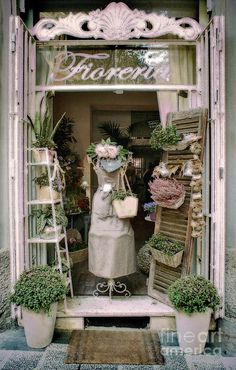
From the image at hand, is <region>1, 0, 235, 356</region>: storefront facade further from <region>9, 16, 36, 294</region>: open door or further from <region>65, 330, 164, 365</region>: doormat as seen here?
<region>65, 330, 164, 365</region>: doormat

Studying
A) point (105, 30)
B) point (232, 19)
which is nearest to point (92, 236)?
point (105, 30)

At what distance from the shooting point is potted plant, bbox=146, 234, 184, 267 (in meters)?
4.56

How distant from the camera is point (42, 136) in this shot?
479 cm

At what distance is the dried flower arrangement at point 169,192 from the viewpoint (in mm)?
4574

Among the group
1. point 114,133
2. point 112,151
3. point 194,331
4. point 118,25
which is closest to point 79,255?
point 112,151

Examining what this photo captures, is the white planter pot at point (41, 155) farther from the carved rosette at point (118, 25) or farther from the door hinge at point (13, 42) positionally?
the carved rosette at point (118, 25)

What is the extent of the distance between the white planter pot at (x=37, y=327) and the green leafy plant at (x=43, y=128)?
209cm

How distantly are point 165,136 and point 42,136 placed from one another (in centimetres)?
167

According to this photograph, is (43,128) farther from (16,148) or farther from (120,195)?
(120,195)

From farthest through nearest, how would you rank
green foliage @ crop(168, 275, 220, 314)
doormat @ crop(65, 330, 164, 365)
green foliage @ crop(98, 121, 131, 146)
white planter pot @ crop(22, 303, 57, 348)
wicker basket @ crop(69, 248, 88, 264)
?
green foliage @ crop(98, 121, 131, 146), wicker basket @ crop(69, 248, 88, 264), white planter pot @ crop(22, 303, 57, 348), green foliage @ crop(168, 275, 220, 314), doormat @ crop(65, 330, 164, 365)

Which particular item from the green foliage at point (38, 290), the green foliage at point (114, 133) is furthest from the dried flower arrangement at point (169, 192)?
the green foliage at point (114, 133)

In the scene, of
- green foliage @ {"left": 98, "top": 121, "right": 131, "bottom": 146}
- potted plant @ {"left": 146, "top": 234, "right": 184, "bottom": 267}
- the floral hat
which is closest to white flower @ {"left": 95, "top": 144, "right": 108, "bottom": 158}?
the floral hat

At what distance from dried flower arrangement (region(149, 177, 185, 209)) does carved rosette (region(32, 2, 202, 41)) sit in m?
1.93

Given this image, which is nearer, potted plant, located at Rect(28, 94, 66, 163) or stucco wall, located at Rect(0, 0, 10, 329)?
stucco wall, located at Rect(0, 0, 10, 329)
